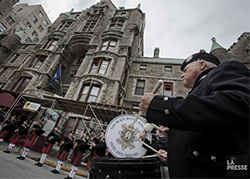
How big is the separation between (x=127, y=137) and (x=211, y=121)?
234 centimetres

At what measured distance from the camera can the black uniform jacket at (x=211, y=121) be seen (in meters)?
0.85

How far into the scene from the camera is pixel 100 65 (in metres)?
14.5

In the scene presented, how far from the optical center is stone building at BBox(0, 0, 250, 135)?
513 inches

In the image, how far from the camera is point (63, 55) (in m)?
17.9

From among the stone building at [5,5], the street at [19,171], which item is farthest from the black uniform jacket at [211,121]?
the stone building at [5,5]

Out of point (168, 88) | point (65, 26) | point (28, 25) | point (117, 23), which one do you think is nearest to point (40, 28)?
point (28, 25)

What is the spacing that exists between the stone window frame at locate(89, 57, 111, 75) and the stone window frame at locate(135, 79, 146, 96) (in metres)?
4.62

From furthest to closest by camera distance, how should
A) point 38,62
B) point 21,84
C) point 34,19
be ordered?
point 34,19
point 38,62
point 21,84

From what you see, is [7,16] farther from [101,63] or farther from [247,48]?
[247,48]

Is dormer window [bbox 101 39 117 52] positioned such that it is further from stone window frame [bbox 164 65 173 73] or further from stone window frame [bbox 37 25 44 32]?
stone window frame [bbox 37 25 44 32]

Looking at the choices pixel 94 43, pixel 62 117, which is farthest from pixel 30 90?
pixel 94 43

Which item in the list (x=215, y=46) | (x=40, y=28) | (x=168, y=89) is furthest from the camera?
(x=40, y=28)

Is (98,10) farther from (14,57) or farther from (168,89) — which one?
(168,89)

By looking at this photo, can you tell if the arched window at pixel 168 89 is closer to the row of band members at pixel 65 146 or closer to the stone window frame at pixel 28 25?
the row of band members at pixel 65 146
